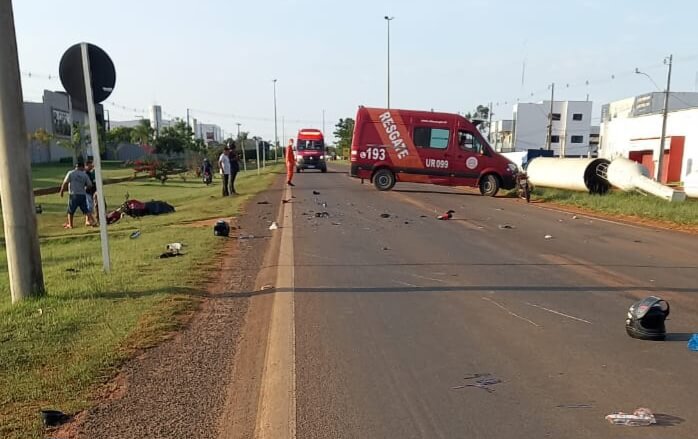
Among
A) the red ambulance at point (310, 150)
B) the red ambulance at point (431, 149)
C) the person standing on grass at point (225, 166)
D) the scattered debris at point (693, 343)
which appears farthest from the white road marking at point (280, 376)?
the red ambulance at point (310, 150)

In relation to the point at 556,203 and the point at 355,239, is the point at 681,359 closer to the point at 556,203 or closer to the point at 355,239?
the point at 355,239

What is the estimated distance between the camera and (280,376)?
4094 mm

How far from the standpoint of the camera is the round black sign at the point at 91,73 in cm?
660

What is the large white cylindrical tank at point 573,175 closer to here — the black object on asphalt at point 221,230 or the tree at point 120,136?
the black object on asphalt at point 221,230

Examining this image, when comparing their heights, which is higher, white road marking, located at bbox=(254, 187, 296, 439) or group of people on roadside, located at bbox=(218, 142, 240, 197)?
group of people on roadside, located at bbox=(218, 142, 240, 197)

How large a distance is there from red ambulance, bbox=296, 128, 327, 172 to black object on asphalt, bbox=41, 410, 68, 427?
133 ft

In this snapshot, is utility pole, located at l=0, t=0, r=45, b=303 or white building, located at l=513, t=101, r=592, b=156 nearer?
utility pole, located at l=0, t=0, r=45, b=303

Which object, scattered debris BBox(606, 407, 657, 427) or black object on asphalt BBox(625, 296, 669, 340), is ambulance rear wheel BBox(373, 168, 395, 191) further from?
scattered debris BBox(606, 407, 657, 427)

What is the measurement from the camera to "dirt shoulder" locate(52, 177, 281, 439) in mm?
3266

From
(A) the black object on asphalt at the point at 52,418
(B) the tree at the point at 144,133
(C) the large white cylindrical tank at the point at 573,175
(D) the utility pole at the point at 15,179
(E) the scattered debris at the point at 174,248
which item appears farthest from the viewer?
(B) the tree at the point at 144,133

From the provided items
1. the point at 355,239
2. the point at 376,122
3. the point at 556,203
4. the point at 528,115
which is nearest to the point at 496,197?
the point at 556,203

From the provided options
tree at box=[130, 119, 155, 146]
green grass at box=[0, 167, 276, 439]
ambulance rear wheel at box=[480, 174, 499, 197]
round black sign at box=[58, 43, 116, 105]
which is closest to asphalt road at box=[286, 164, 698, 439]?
green grass at box=[0, 167, 276, 439]

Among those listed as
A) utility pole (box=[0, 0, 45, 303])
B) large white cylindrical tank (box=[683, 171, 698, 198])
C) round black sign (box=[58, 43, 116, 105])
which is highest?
round black sign (box=[58, 43, 116, 105])

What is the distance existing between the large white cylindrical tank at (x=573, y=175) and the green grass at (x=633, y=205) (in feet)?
1.38
